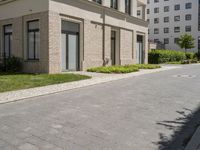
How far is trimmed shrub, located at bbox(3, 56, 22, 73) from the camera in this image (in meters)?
18.7

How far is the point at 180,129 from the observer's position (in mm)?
5969

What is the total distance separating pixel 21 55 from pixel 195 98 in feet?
43.2

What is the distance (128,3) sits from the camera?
89.9 ft

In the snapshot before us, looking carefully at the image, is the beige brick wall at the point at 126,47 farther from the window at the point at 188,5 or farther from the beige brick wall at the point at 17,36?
the window at the point at 188,5

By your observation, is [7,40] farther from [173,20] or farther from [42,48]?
[173,20]

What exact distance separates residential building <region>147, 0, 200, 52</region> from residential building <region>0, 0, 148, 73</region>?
157 feet

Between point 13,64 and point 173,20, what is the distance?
196ft

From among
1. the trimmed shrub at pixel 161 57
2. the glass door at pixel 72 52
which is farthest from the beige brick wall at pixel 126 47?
the trimmed shrub at pixel 161 57

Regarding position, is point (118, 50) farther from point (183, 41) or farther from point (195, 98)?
point (183, 41)

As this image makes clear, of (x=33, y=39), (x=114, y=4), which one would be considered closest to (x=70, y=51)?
(x=33, y=39)

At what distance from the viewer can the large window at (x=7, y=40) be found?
20.2 m

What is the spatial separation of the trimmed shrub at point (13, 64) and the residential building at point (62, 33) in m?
0.40

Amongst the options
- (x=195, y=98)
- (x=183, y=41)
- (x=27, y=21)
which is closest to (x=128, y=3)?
(x=27, y=21)

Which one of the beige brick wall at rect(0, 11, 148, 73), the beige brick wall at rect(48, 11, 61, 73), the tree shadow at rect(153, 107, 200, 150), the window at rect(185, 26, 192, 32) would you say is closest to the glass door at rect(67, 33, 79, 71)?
the beige brick wall at rect(0, 11, 148, 73)
